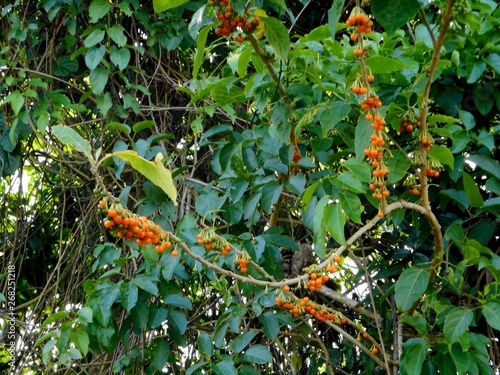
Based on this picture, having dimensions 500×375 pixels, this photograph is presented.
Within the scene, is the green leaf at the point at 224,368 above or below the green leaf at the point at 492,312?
below

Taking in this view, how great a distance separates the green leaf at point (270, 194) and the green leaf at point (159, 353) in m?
0.62

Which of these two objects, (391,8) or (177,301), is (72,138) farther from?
(177,301)

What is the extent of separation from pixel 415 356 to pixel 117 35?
5.29 ft

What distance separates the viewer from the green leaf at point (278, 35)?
55.3 inches

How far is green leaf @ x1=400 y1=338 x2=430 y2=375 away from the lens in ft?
6.04

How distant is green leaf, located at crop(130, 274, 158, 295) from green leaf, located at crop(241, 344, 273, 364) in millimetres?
345

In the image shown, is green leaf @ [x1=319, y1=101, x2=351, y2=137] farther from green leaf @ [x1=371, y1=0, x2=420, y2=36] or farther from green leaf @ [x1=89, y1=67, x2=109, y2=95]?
green leaf @ [x1=89, y1=67, x2=109, y2=95]

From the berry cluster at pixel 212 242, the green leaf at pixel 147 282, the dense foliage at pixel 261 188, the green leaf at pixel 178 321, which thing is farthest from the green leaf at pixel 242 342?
the berry cluster at pixel 212 242

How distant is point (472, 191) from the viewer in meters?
1.99

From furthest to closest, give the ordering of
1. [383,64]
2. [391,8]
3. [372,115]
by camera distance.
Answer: [383,64] < [372,115] < [391,8]

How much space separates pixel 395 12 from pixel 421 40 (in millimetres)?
1146

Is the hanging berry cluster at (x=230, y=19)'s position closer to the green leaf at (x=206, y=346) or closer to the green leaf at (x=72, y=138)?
the green leaf at (x=72, y=138)

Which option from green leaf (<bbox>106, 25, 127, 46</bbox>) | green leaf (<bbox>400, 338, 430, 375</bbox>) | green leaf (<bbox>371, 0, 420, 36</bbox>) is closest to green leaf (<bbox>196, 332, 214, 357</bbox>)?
green leaf (<bbox>400, 338, 430, 375</bbox>)
